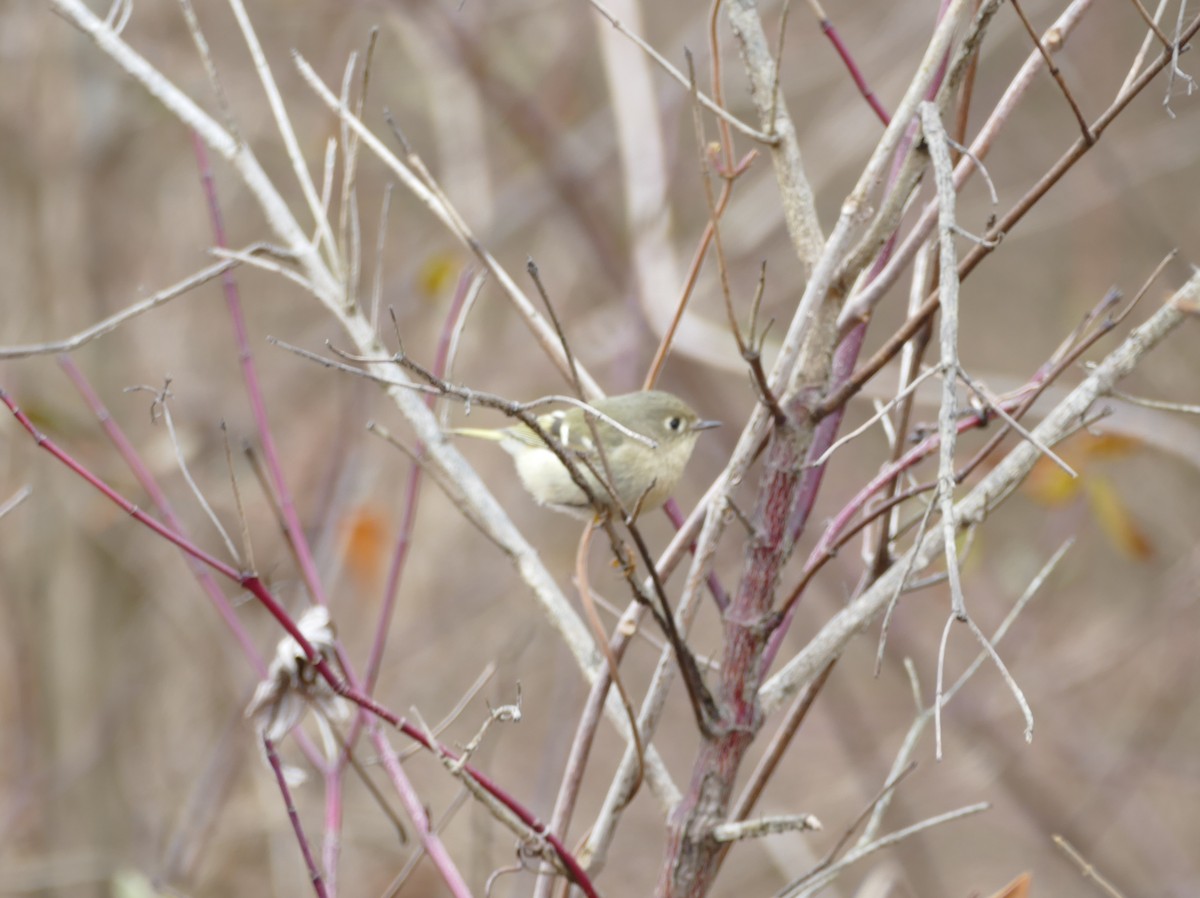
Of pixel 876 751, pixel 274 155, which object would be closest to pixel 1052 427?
pixel 876 751

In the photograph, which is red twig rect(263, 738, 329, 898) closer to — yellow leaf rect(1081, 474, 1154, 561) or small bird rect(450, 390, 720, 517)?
small bird rect(450, 390, 720, 517)

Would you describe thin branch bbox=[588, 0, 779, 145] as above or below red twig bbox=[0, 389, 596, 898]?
above

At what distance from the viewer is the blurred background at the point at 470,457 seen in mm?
4043

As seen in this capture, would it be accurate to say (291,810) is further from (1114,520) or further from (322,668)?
(1114,520)

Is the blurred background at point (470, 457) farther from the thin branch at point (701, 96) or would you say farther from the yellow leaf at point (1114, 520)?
the thin branch at point (701, 96)

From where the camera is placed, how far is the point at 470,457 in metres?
6.32

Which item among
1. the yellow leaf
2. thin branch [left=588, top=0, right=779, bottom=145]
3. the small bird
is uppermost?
thin branch [left=588, top=0, right=779, bottom=145]

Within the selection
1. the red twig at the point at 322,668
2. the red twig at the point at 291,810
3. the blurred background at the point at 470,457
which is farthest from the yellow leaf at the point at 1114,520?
the red twig at the point at 291,810

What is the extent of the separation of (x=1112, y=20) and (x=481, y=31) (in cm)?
265

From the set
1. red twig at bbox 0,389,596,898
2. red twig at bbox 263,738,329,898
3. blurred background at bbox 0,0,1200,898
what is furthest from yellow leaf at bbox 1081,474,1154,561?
Answer: red twig at bbox 263,738,329,898

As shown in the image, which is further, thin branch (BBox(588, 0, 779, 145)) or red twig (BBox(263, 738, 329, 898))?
thin branch (BBox(588, 0, 779, 145))

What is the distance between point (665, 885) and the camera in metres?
1.47

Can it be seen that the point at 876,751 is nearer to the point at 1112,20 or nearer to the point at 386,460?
the point at 386,460

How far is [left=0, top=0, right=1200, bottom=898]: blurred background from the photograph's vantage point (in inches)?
159
